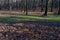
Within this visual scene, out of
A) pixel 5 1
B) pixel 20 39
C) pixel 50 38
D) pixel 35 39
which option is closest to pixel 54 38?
pixel 50 38

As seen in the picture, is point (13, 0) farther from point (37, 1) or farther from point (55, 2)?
point (55, 2)

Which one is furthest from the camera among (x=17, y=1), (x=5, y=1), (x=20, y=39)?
(x=17, y=1)

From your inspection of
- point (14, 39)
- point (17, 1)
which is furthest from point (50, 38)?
point (17, 1)

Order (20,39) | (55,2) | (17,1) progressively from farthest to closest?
(17,1) → (55,2) → (20,39)

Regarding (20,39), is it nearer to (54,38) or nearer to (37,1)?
(54,38)

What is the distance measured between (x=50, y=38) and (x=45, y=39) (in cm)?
38

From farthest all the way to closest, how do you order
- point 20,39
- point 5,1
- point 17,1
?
1. point 17,1
2. point 5,1
3. point 20,39

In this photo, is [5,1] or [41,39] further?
[5,1]

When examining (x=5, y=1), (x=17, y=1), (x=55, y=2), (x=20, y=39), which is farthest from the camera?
(x=17, y=1)

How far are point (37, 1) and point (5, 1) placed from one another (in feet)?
46.9

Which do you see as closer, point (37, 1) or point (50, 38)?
point (50, 38)

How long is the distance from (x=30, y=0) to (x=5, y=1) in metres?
11.3

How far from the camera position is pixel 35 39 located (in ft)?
33.3

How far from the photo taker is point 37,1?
90188 millimetres
